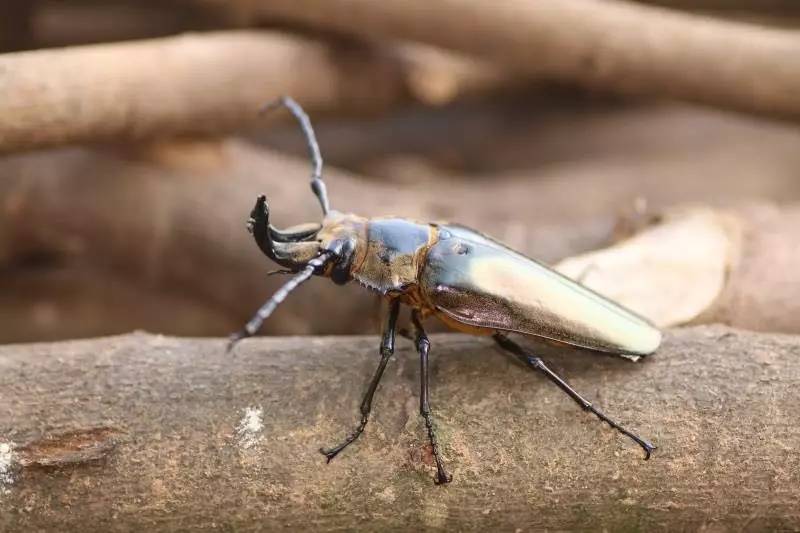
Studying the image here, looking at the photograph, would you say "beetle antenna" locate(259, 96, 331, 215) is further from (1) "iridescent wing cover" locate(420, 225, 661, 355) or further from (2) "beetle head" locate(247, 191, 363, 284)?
(1) "iridescent wing cover" locate(420, 225, 661, 355)

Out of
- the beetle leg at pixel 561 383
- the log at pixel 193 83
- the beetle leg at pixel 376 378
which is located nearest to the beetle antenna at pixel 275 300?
the beetle leg at pixel 376 378

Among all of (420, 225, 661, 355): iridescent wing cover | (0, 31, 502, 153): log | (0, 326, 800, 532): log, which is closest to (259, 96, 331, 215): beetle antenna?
(420, 225, 661, 355): iridescent wing cover

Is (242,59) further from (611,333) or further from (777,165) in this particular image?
(777,165)

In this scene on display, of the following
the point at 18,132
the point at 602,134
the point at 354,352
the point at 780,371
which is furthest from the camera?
the point at 602,134

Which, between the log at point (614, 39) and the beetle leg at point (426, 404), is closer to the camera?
the beetle leg at point (426, 404)

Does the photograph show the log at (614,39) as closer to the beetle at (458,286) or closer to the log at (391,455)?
the beetle at (458,286)

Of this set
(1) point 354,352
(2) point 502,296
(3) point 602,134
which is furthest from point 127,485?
(3) point 602,134
